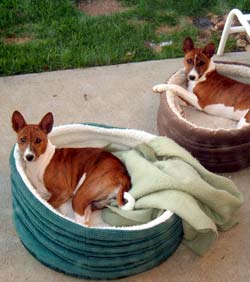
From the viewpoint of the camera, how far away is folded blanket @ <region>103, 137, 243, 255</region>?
9.37ft

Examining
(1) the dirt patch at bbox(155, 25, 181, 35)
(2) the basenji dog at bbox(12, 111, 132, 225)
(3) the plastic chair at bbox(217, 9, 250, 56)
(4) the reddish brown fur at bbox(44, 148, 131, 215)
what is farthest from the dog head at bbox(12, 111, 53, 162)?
(1) the dirt patch at bbox(155, 25, 181, 35)

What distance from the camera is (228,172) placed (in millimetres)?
3516

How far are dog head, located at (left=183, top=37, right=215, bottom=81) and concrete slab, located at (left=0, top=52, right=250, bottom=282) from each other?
380 millimetres

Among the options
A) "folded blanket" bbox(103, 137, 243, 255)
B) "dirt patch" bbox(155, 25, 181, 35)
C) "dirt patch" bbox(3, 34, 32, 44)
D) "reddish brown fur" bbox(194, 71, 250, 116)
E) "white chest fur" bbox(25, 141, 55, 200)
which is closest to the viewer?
"folded blanket" bbox(103, 137, 243, 255)

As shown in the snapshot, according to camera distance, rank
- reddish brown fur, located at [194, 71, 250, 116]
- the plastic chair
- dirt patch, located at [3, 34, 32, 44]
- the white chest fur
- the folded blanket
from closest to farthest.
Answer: the folded blanket → the white chest fur → reddish brown fur, located at [194, 71, 250, 116] → the plastic chair → dirt patch, located at [3, 34, 32, 44]

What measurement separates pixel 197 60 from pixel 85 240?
1.58 metres

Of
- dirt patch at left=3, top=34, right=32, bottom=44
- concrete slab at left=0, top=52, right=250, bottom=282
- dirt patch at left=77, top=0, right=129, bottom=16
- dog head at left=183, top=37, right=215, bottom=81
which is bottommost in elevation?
concrete slab at left=0, top=52, right=250, bottom=282

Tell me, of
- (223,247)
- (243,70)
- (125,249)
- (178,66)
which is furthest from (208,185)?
(178,66)

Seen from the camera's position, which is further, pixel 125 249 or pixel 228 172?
pixel 228 172

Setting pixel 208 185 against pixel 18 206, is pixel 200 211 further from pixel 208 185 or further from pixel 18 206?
pixel 18 206

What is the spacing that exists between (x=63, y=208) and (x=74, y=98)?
1183mm

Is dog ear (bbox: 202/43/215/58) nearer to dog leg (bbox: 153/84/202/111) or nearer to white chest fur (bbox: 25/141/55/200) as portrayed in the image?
dog leg (bbox: 153/84/202/111)

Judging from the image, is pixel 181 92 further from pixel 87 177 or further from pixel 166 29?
pixel 166 29

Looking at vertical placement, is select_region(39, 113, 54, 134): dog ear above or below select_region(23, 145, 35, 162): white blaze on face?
above
